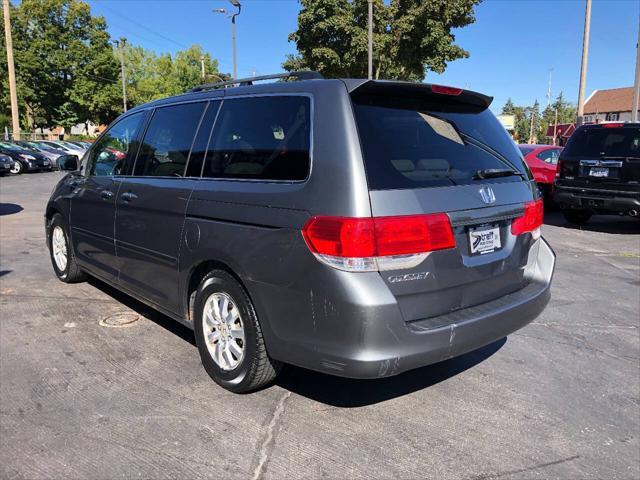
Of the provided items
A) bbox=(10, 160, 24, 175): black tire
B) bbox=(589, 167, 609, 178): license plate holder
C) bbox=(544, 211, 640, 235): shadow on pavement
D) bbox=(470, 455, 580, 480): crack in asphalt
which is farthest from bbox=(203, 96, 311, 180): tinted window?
bbox=(10, 160, 24, 175): black tire

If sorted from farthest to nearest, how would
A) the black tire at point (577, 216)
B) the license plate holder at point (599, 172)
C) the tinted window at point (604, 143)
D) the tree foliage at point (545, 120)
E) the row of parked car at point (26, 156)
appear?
the tree foliage at point (545, 120) < the row of parked car at point (26, 156) < the black tire at point (577, 216) < the license plate holder at point (599, 172) < the tinted window at point (604, 143)

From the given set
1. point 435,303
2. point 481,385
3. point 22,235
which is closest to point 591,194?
point 481,385

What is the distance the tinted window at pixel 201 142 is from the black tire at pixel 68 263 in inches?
98.7

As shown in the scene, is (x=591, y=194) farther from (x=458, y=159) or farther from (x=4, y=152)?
(x=4, y=152)

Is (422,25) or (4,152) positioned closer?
(4,152)

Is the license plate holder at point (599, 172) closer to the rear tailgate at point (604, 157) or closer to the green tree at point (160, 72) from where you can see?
the rear tailgate at point (604, 157)

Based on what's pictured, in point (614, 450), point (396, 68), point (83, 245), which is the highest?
point (396, 68)

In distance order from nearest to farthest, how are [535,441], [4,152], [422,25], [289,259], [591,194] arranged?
[289,259], [535,441], [591,194], [4,152], [422,25]

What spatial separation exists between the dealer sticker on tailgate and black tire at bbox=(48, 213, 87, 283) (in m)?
4.18

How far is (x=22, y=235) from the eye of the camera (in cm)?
883

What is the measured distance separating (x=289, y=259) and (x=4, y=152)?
2618 centimetres

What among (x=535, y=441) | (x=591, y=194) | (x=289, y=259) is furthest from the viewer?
(x=591, y=194)

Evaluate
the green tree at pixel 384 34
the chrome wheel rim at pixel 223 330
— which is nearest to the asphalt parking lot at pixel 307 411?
the chrome wheel rim at pixel 223 330

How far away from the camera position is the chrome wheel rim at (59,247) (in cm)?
571
